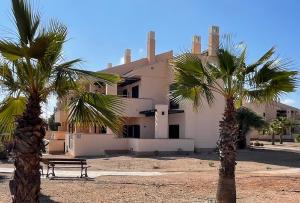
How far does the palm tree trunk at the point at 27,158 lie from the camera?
25.6 feet

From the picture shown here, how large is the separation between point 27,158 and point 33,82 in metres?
1.36

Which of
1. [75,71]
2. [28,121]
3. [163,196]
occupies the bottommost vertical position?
[163,196]

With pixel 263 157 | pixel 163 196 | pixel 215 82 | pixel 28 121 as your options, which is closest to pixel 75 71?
pixel 28 121

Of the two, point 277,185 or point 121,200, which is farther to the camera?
point 277,185

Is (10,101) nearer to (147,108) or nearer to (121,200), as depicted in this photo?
(121,200)

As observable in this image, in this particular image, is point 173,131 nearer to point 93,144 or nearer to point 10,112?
point 93,144

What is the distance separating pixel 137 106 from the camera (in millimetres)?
39188

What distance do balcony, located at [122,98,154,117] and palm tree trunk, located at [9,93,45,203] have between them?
99.6 feet

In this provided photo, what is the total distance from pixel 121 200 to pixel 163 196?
1586 mm

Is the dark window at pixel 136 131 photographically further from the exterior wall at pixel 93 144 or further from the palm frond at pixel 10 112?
the palm frond at pixel 10 112

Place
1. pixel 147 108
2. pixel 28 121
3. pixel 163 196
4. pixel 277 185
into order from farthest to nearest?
pixel 147 108 → pixel 277 185 → pixel 163 196 → pixel 28 121

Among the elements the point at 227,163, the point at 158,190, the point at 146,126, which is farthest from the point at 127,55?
the point at 227,163

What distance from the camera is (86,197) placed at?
1327cm

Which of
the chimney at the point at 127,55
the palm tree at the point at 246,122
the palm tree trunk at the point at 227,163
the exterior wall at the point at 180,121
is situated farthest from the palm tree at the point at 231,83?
the chimney at the point at 127,55
